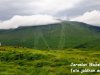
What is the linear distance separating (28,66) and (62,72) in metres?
24.7

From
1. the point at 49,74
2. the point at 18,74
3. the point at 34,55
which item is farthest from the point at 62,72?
the point at 34,55

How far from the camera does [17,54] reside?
651 feet

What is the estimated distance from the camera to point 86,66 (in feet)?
527

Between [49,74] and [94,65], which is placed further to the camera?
[94,65]

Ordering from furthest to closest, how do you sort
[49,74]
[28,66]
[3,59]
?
[3,59], [28,66], [49,74]

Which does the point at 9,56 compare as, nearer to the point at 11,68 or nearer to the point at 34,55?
the point at 34,55

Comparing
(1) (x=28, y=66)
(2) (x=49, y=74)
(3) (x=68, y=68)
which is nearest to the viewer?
(2) (x=49, y=74)

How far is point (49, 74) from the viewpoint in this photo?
485ft

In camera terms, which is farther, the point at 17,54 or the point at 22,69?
the point at 17,54

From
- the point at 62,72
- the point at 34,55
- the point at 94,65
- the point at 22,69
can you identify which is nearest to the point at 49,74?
the point at 62,72

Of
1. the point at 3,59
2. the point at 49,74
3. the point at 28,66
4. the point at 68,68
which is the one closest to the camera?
the point at 49,74

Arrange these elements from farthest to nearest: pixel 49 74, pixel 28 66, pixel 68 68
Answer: pixel 28 66 < pixel 68 68 < pixel 49 74

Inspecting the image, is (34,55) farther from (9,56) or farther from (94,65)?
(94,65)

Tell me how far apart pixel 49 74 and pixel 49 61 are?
31.2m
